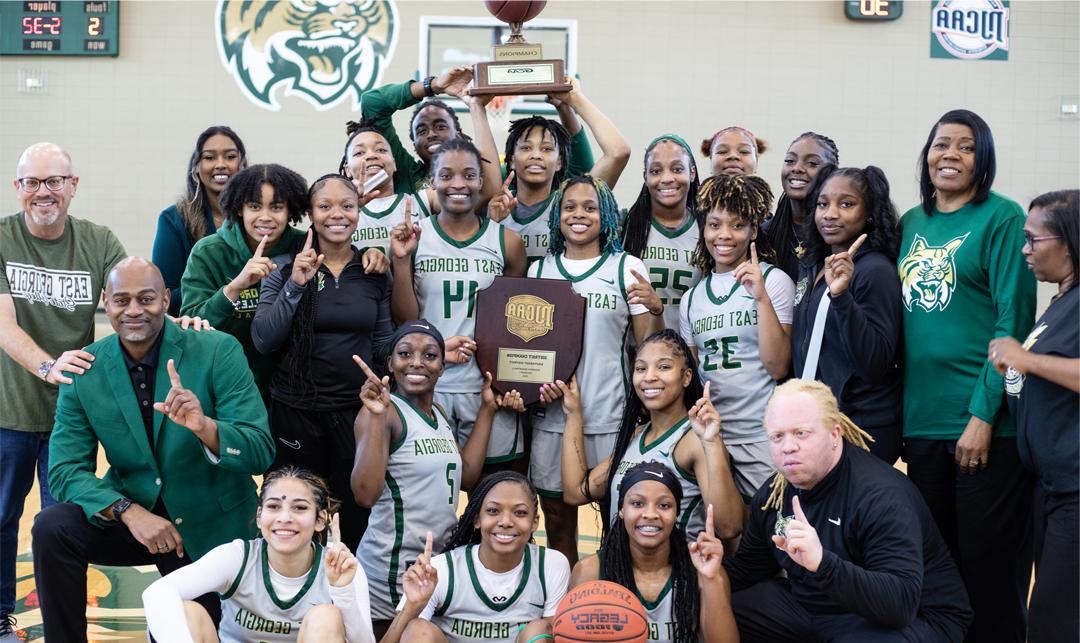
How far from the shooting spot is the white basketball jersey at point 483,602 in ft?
10.3

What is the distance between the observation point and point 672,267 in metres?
3.88

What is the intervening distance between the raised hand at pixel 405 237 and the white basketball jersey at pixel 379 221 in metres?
Result: 0.25

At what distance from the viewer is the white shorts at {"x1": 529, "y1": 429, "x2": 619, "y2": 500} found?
3.65 meters

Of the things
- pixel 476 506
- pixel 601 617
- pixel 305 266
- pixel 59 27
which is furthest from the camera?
pixel 59 27

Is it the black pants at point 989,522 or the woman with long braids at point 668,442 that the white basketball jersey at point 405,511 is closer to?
the woman with long braids at point 668,442

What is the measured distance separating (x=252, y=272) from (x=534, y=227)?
1.07 m

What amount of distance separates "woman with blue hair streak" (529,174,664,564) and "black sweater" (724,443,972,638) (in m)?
0.69

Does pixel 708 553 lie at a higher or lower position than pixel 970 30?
lower

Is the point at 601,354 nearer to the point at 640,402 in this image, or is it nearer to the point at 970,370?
the point at 640,402

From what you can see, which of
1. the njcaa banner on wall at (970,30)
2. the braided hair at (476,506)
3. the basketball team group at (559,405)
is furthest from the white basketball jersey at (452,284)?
the njcaa banner on wall at (970,30)

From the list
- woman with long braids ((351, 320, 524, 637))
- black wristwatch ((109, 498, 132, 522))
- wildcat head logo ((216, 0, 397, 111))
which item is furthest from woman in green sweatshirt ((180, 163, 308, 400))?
wildcat head logo ((216, 0, 397, 111))

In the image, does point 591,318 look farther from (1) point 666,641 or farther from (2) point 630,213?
(1) point 666,641

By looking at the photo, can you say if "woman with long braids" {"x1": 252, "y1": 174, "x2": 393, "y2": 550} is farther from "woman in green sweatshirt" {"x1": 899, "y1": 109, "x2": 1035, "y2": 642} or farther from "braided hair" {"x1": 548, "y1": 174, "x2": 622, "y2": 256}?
"woman in green sweatshirt" {"x1": 899, "y1": 109, "x2": 1035, "y2": 642}

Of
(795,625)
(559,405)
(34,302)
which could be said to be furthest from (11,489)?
(795,625)
